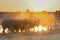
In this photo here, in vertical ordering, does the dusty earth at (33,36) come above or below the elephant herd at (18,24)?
below

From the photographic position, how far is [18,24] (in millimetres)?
1632

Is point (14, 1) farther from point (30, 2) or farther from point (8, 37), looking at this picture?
point (8, 37)

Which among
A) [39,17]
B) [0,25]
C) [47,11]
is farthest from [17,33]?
[47,11]

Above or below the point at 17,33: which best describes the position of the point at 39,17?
above

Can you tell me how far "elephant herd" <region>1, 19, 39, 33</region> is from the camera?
1.61 m

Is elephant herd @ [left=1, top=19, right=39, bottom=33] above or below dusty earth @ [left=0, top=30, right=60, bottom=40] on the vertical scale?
above

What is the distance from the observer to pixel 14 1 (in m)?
1.61

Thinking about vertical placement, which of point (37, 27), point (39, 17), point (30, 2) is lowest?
point (37, 27)

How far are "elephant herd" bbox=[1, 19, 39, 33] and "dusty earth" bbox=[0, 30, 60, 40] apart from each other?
0.06 m

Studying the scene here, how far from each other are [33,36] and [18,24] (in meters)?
0.23

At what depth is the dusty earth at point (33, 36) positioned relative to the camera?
160 cm

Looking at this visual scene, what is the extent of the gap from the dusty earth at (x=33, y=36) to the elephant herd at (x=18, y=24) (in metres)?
0.06

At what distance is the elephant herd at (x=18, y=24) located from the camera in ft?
5.28

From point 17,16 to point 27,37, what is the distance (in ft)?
0.89
